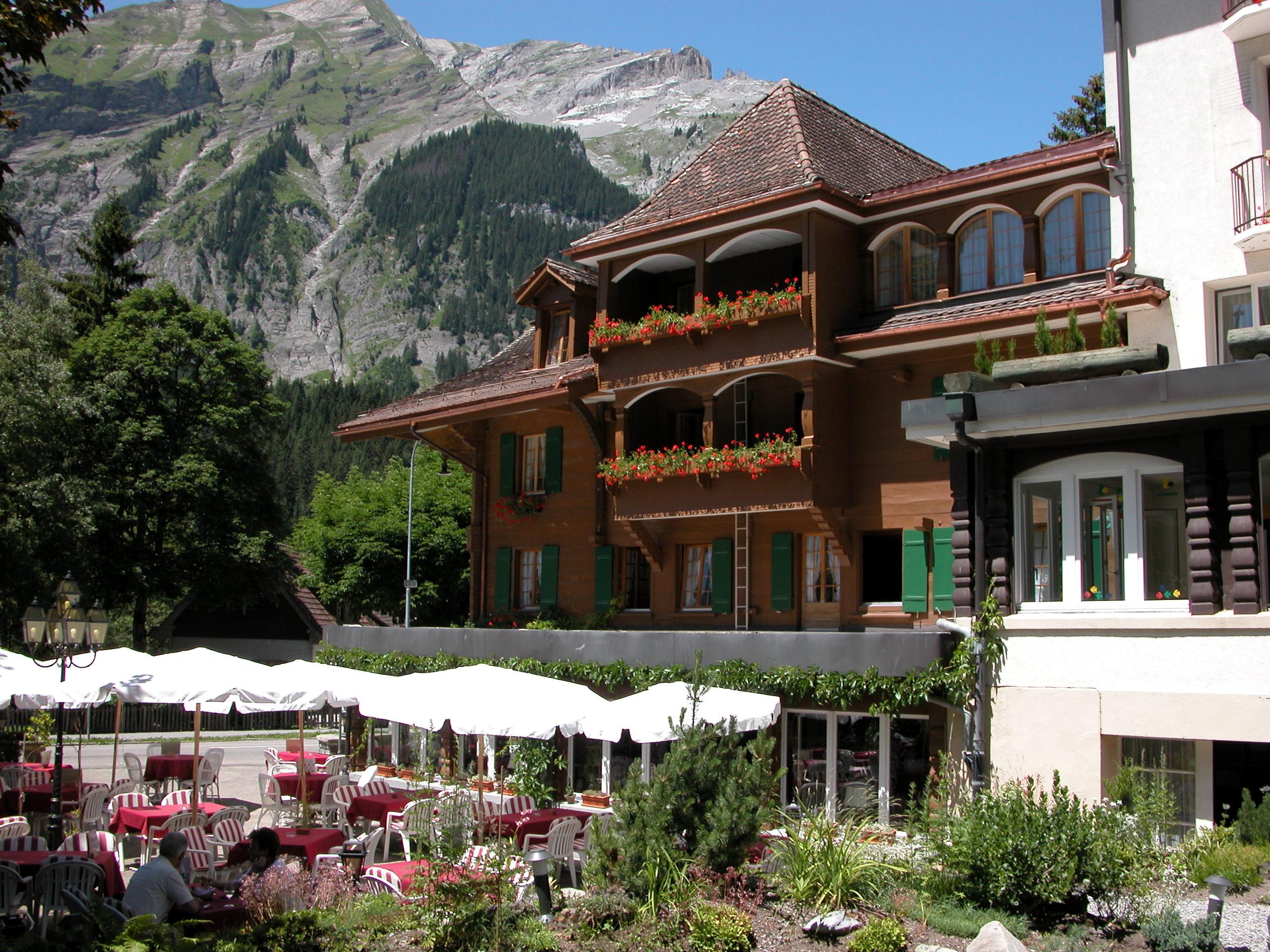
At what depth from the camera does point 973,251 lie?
2138 centimetres

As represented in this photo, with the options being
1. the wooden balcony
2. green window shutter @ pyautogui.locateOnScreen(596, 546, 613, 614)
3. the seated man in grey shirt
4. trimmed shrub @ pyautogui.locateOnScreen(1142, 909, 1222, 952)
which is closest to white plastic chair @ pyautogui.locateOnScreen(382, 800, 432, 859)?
the seated man in grey shirt

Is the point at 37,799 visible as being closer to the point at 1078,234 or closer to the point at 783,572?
the point at 783,572

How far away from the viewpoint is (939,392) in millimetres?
20359

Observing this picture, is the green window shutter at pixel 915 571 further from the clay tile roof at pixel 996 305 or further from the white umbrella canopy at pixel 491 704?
the white umbrella canopy at pixel 491 704

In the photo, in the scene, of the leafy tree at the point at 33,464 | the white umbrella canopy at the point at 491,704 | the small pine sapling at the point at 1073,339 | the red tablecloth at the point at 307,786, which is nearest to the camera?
the white umbrella canopy at the point at 491,704

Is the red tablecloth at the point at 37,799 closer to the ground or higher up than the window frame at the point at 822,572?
closer to the ground

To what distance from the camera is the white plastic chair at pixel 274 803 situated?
18766 millimetres

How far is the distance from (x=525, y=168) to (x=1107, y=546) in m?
190

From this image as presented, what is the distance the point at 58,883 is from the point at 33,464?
22.0 m

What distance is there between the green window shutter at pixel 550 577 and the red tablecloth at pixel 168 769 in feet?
27.4

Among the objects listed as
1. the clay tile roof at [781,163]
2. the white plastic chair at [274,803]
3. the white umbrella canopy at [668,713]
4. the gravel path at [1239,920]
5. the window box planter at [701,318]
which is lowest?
the white plastic chair at [274,803]

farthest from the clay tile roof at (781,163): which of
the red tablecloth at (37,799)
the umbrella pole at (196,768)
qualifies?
the red tablecloth at (37,799)

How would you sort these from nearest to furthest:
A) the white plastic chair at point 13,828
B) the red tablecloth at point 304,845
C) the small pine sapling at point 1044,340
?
the red tablecloth at point 304,845 < the white plastic chair at point 13,828 < the small pine sapling at point 1044,340

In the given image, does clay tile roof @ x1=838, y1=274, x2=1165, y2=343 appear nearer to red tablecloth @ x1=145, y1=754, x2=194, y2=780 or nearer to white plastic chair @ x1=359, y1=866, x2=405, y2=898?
white plastic chair @ x1=359, y1=866, x2=405, y2=898
